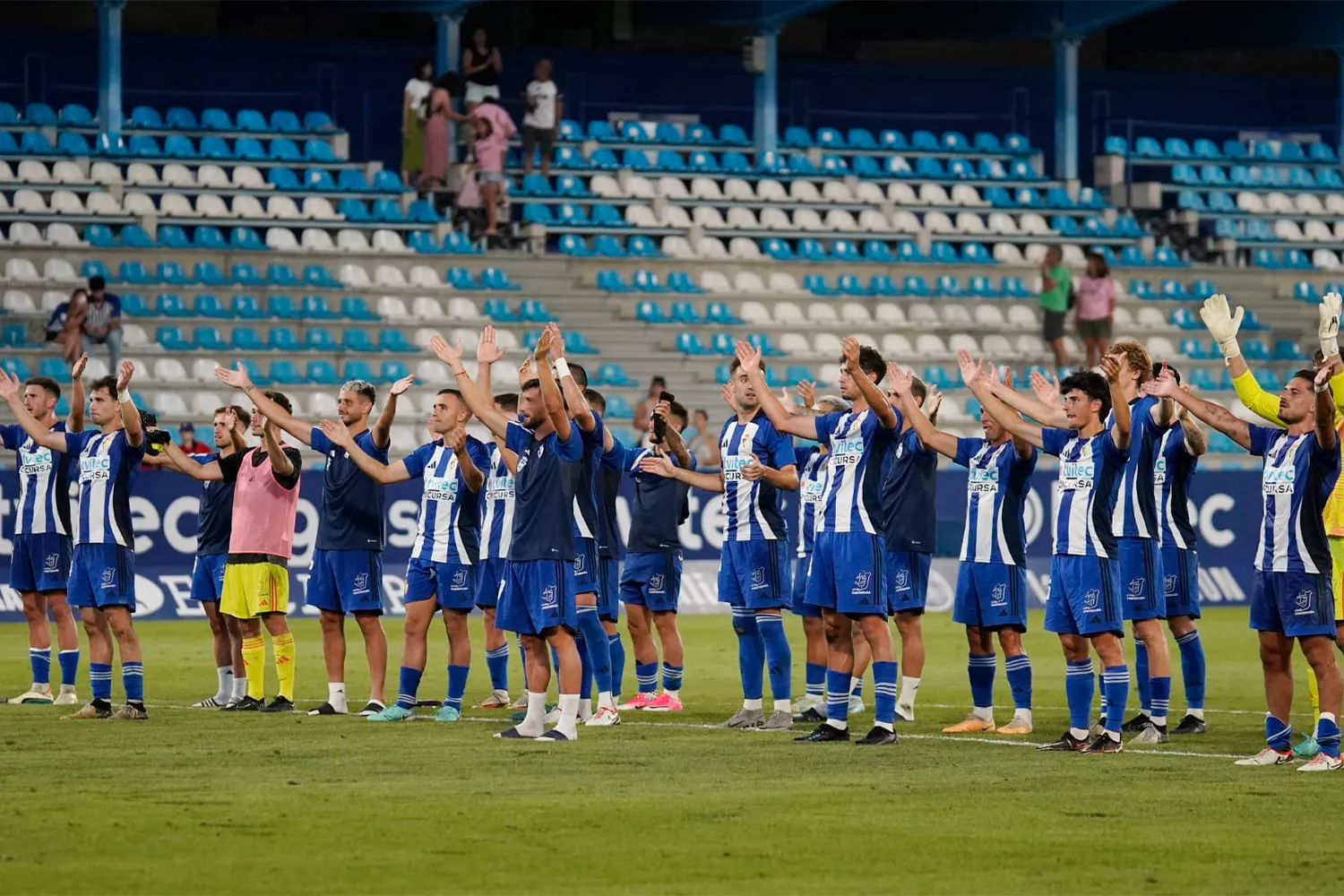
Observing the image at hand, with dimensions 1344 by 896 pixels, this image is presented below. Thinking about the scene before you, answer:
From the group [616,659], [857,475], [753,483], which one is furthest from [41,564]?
[857,475]

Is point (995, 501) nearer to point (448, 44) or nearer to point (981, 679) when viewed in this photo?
point (981, 679)

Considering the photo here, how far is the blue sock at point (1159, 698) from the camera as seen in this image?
13.3 m

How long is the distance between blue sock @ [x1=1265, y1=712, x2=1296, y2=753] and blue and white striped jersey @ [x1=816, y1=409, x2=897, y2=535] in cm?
254

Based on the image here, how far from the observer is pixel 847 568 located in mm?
12883

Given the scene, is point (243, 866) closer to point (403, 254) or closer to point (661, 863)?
point (661, 863)

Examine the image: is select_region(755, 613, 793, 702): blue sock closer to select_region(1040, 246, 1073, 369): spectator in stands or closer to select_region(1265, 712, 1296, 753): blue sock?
select_region(1265, 712, 1296, 753): blue sock

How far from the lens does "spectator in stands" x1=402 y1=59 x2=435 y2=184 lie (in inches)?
1260

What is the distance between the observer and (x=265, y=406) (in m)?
13.8

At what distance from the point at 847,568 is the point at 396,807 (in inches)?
153

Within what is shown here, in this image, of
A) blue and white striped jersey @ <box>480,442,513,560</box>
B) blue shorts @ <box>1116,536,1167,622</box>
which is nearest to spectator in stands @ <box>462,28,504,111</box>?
blue and white striped jersey @ <box>480,442,513,560</box>

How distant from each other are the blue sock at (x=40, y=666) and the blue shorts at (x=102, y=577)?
112 cm

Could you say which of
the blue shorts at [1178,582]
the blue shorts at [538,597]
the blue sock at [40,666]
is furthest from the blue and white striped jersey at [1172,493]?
the blue sock at [40,666]

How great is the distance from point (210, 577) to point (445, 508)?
6.24 feet

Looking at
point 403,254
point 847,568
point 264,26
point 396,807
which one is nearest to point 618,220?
point 403,254
